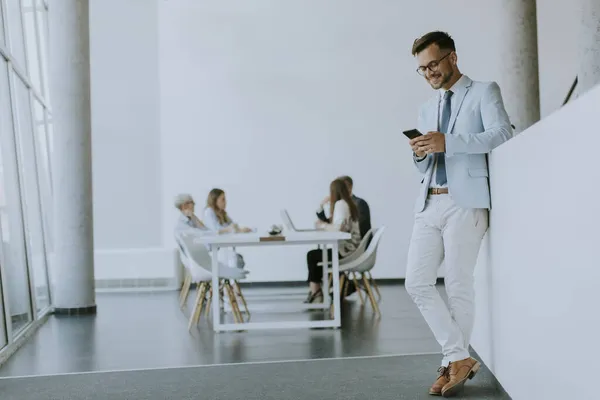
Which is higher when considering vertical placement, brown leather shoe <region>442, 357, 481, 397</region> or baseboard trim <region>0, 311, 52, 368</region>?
brown leather shoe <region>442, 357, 481, 397</region>

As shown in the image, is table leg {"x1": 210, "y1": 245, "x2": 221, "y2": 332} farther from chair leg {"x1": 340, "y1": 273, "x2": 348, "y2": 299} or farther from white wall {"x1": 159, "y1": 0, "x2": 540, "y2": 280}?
white wall {"x1": 159, "y1": 0, "x2": 540, "y2": 280}

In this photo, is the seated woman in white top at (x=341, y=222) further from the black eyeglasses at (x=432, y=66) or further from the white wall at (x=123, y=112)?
the black eyeglasses at (x=432, y=66)

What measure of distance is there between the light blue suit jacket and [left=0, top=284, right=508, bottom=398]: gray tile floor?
1.41 metres

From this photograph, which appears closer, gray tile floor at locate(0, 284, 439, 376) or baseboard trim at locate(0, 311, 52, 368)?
gray tile floor at locate(0, 284, 439, 376)

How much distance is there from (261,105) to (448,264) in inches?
356

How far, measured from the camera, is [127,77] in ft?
42.8

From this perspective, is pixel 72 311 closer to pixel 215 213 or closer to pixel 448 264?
pixel 215 213

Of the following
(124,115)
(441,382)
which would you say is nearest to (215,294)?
(441,382)

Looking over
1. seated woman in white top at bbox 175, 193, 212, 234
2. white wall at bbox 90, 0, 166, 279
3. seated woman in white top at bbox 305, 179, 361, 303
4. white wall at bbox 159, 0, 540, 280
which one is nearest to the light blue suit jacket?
seated woman in white top at bbox 305, 179, 361, 303

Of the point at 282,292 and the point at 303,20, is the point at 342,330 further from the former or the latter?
the point at 303,20

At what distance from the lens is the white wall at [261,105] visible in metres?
12.7

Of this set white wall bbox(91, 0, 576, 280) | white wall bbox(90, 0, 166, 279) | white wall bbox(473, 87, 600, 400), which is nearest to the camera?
white wall bbox(473, 87, 600, 400)

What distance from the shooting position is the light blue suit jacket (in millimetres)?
4008

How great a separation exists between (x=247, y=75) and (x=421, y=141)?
9283 mm
